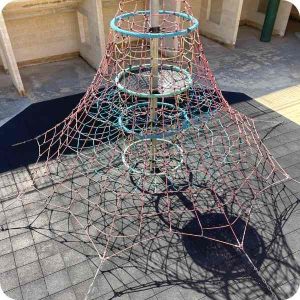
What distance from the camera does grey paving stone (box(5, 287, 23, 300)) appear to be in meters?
6.98

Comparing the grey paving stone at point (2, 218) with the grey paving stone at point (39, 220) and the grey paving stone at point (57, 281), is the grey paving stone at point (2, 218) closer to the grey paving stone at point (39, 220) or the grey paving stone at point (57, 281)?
the grey paving stone at point (39, 220)

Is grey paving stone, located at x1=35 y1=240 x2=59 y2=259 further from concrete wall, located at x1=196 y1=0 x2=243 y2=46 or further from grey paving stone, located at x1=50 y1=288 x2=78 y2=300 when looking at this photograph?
concrete wall, located at x1=196 y1=0 x2=243 y2=46

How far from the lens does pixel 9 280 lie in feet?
23.9

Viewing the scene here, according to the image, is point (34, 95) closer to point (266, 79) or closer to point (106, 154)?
point (106, 154)

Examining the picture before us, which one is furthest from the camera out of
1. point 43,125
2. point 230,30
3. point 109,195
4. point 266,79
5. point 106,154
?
A: point 230,30

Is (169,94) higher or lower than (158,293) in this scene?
higher

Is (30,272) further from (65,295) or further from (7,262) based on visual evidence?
(65,295)

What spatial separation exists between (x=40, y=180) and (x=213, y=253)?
5.26m

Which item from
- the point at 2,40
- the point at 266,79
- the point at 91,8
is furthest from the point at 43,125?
the point at 266,79

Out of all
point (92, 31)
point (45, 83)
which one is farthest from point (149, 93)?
point (45, 83)

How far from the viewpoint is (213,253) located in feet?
25.4

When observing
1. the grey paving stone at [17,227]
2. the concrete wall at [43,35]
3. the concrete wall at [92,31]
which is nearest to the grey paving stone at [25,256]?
the grey paving stone at [17,227]

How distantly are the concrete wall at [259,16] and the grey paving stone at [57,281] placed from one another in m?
18.4

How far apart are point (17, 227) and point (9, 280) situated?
4.83 ft
